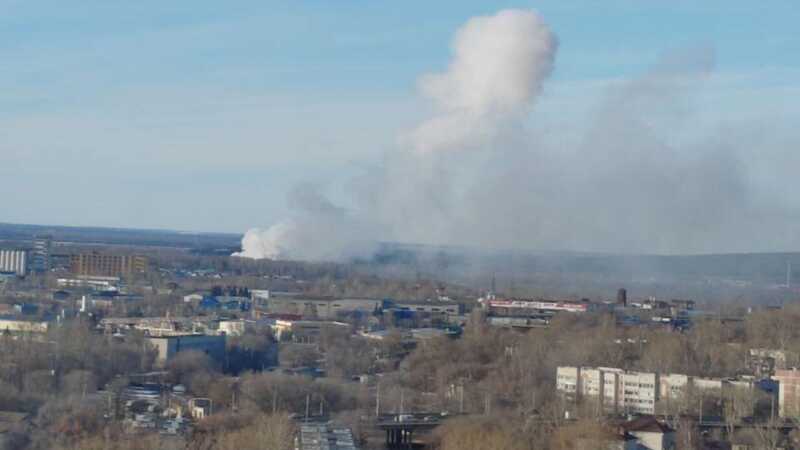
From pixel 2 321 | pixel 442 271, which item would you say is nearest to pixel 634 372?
pixel 2 321

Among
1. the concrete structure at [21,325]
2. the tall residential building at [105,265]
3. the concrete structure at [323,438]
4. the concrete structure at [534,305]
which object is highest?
the tall residential building at [105,265]

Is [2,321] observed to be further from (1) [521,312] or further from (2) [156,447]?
(2) [156,447]

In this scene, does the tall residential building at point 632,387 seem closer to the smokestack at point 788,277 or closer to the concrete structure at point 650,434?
the concrete structure at point 650,434

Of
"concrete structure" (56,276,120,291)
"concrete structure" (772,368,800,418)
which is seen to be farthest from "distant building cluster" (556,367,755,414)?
"concrete structure" (56,276,120,291)

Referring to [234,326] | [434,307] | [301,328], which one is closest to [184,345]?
[234,326]

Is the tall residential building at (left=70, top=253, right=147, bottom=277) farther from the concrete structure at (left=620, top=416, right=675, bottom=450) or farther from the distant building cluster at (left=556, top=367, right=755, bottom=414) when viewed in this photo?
the concrete structure at (left=620, top=416, right=675, bottom=450)

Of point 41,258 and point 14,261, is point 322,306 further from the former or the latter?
point 41,258

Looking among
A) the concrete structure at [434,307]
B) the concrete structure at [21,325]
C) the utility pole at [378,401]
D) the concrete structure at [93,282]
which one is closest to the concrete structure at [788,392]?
the utility pole at [378,401]
